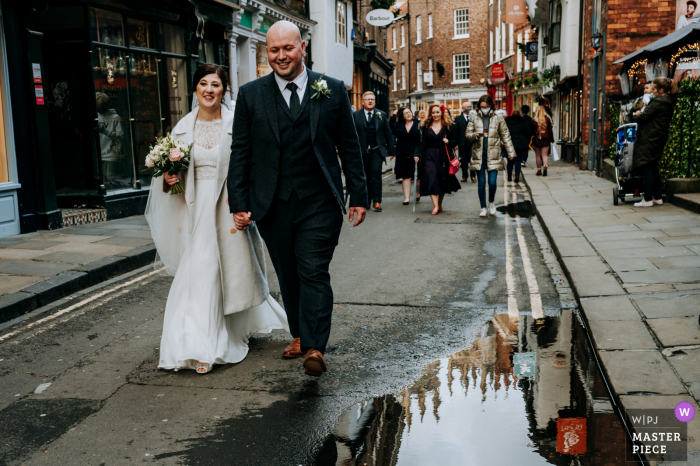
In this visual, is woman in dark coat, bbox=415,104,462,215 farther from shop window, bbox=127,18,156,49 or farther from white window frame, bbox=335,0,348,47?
white window frame, bbox=335,0,348,47

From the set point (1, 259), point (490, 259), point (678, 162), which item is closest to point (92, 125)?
point (1, 259)

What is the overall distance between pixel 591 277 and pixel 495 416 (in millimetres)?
3313

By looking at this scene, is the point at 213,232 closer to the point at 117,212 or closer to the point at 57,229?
the point at 57,229

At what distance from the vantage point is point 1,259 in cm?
799

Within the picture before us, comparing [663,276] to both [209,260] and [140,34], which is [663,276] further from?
[140,34]

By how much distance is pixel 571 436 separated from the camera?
3406mm

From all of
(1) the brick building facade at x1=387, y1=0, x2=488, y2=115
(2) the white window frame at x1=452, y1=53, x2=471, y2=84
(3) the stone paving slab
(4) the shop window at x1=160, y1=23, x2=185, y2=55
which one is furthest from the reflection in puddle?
(2) the white window frame at x1=452, y1=53, x2=471, y2=84

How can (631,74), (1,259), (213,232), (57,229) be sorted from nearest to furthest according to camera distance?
1. (213,232)
2. (1,259)
3. (57,229)
4. (631,74)

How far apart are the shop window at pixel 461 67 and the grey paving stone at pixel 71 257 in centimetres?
4954

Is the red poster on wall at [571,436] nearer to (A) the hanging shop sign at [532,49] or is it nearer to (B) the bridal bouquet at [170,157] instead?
(B) the bridal bouquet at [170,157]

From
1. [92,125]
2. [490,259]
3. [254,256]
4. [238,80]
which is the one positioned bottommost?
[490,259]

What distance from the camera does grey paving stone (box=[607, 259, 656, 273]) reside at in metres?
6.79

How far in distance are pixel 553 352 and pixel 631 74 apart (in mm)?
12614

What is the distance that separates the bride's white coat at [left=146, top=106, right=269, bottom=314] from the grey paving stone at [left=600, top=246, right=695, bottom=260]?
4310 mm
